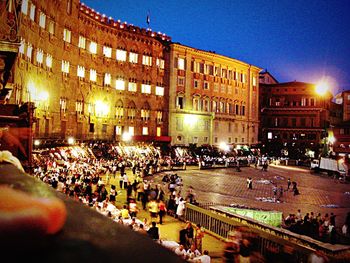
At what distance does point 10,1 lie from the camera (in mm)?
13320

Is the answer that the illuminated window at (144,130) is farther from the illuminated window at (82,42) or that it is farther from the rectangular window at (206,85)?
the illuminated window at (82,42)

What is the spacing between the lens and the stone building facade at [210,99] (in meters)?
57.1

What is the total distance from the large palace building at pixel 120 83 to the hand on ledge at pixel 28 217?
25.9 m

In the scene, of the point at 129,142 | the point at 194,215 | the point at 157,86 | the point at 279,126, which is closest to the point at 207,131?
the point at 157,86

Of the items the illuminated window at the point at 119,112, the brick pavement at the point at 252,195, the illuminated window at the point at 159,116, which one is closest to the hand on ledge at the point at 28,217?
the brick pavement at the point at 252,195

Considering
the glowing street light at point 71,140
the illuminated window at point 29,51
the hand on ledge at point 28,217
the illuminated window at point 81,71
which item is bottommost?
the glowing street light at point 71,140

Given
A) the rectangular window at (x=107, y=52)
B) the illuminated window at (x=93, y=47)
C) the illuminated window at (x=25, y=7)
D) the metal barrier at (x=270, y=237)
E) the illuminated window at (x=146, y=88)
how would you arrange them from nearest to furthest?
the metal barrier at (x=270, y=237), the illuminated window at (x=25, y=7), the illuminated window at (x=93, y=47), the rectangular window at (x=107, y=52), the illuminated window at (x=146, y=88)

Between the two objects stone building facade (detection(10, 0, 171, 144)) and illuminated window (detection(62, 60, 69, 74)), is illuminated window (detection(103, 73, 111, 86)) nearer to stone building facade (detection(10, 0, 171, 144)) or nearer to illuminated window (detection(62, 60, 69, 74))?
stone building facade (detection(10, 0, 171, 144))

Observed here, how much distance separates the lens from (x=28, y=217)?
1971 millimetres

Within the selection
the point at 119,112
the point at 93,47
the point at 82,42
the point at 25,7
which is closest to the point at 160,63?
the point at 119,112

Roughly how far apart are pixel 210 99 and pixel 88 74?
999 inches

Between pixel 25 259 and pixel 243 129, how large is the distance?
67664 millimetres

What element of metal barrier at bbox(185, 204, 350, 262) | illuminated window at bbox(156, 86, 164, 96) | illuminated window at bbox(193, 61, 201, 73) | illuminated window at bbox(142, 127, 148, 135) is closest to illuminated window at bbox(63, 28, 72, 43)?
illuminated window at bbox(142, 127, 148, 135)

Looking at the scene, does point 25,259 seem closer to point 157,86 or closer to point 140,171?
point 140,171
